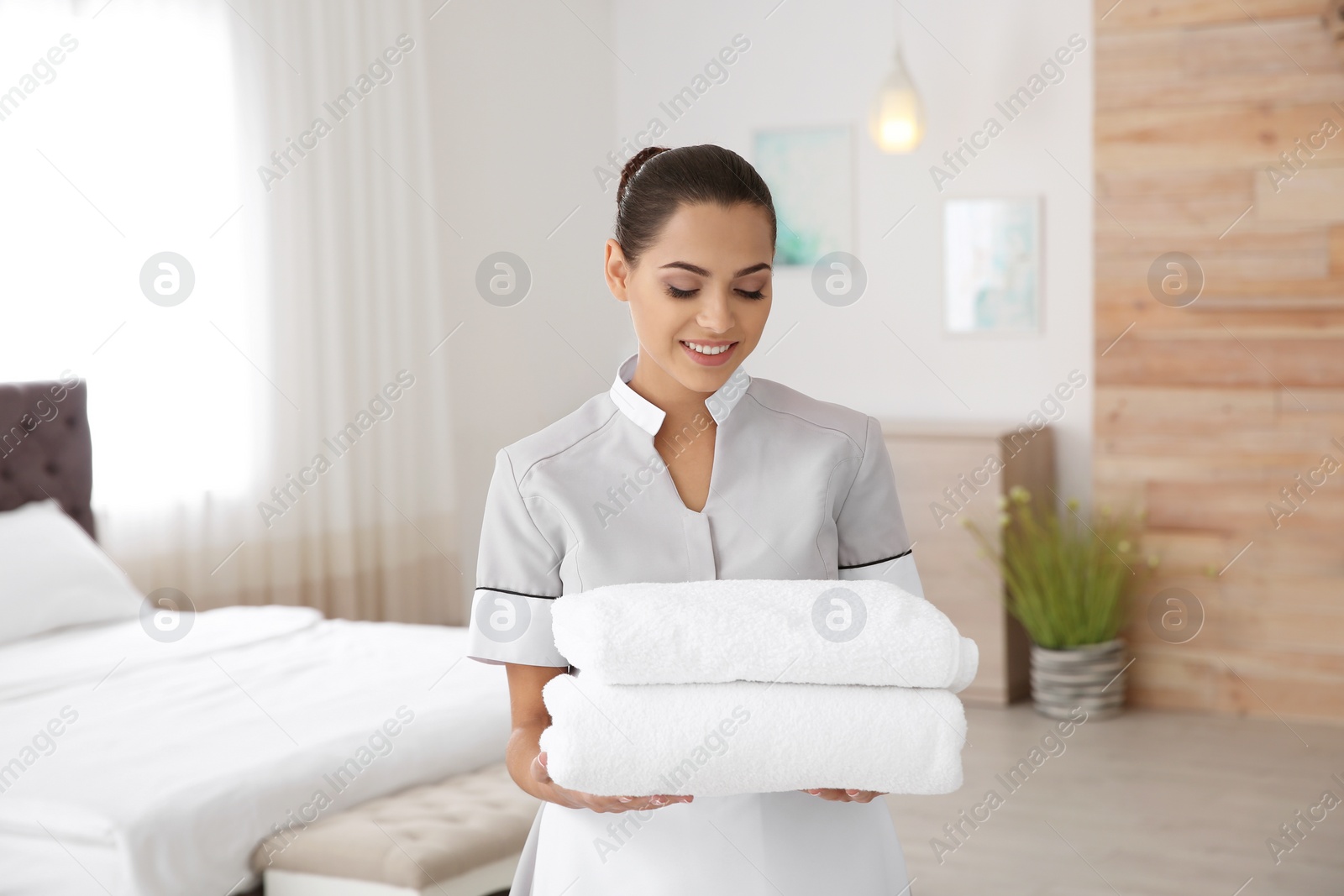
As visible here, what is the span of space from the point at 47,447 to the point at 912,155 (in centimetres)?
309

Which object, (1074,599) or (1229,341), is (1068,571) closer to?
(1074,599)

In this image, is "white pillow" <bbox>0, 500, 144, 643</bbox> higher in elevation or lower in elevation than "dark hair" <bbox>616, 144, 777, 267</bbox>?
lower

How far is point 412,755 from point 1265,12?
3.35m

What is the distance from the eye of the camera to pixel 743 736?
1008 millimetres

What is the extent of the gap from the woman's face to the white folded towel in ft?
0.65

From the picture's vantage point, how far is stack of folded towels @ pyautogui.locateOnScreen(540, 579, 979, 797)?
1.00 meters

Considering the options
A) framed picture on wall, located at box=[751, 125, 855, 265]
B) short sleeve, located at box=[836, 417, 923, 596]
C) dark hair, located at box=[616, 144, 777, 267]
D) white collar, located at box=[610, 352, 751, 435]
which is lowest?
short sleeve, located at box=[836, 417, 923, 596]

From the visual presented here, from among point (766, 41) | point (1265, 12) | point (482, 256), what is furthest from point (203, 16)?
point (1265, 12)

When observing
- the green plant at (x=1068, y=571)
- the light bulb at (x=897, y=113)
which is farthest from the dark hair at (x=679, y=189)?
the light bulb at (x=897, y=113)

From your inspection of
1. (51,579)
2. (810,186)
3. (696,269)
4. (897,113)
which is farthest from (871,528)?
(810,186)

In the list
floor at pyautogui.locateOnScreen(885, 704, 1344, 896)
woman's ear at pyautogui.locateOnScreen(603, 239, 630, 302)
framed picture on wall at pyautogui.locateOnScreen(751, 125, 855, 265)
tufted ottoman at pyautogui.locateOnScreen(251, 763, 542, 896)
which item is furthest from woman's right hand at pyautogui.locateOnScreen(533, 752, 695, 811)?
framed picture on wall at pyautogui.locateOnScreen(751, 125, 855, 265)

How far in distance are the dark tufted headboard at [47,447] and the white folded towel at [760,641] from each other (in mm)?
3181

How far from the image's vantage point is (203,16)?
4117mm

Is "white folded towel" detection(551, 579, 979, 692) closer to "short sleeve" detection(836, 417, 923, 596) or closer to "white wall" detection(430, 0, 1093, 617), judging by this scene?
"short sleeve" detection(836, 417, 923, 596)
